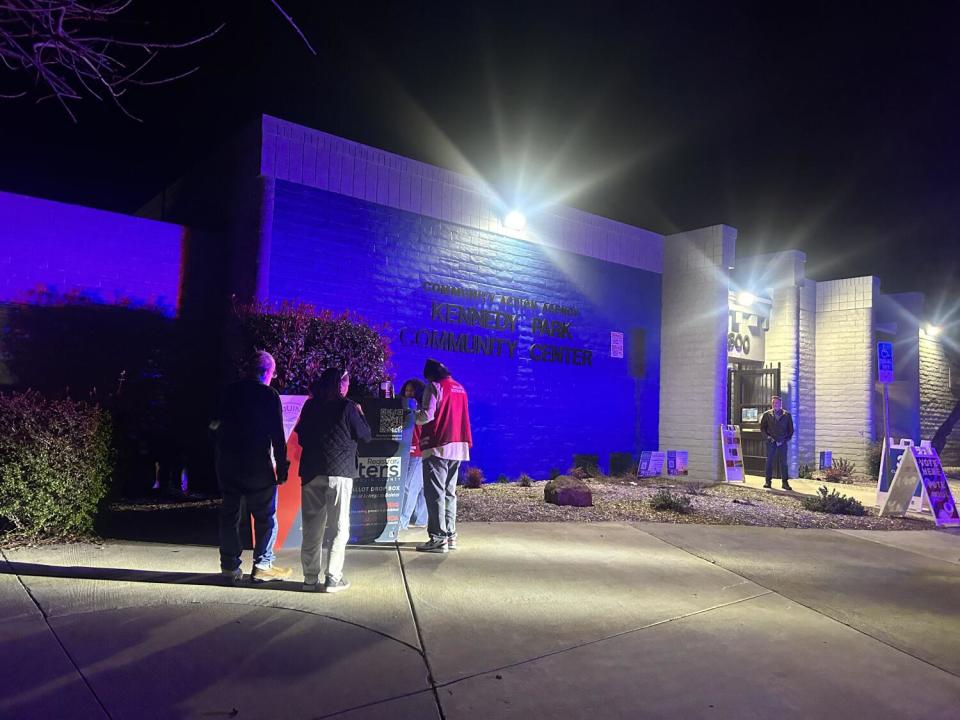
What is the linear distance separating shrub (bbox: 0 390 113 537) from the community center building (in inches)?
107

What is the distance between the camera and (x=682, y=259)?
14.1 meters

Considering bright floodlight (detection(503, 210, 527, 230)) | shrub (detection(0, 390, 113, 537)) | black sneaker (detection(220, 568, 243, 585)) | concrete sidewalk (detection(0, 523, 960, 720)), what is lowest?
concrete sidewalk (detection(0, 523, 960, 720))

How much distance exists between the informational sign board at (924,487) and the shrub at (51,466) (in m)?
10.3

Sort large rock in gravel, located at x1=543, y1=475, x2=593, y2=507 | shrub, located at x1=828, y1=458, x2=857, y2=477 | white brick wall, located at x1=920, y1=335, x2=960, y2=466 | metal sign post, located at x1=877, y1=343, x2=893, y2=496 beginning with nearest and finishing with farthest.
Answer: large rock in gravel, located at x1=543, y1=475, x2=593, y2=507
metal sign post, located at x1=877, y1=343, x2=893, y2=496
shrub, located at x1=828, y1=458, x2=857, y2=477
white brick wall, located at x1=920, y1=335, x2=960, y2=466

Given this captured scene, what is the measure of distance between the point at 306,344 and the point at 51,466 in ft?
9.06

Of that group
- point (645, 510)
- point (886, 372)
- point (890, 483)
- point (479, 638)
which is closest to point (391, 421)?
point (479, 638)

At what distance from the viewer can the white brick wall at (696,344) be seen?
13.4 m

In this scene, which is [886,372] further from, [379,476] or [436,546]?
[379,476]

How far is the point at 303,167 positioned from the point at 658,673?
844 centimetres

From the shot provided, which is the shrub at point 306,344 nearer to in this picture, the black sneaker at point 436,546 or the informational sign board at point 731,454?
the black sneaker at point 436,546

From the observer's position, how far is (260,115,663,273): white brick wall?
9.56m

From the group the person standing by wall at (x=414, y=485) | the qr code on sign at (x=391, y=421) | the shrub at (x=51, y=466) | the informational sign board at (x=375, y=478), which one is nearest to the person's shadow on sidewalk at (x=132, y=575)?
the shrub at (x=51, y=466)

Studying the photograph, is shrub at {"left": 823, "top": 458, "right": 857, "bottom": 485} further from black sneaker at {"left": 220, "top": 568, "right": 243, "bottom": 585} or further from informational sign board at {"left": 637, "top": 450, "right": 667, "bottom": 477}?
black sneaker at {"left": 220, "top": 568, "right": 243, "bottom": 585}

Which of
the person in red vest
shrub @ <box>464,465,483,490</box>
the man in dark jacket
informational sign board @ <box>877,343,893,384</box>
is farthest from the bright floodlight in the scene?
the man in dark jacket
